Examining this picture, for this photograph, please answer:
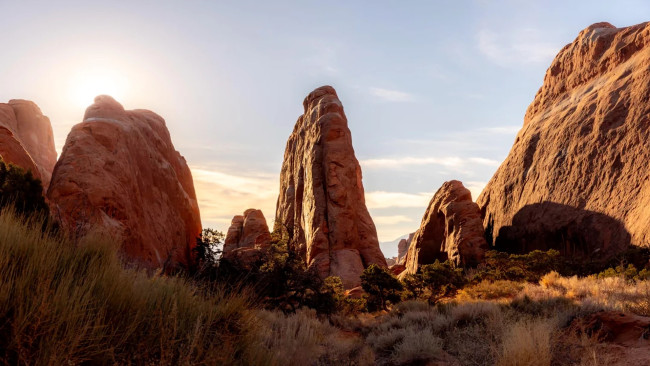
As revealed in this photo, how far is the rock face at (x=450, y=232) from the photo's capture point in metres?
31.5

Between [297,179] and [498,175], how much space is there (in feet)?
69.8

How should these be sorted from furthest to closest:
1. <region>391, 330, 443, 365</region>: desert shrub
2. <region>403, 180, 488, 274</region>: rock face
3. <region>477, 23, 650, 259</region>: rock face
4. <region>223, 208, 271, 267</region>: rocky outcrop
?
<region>223, 208, 271, 267</region>: rocky outcrop < <region>403, 180, 488, 274</region>: rock face < <region>477, 23, 650, 259</region>: rock face < <region>391, 330, 443, 365</region>: desert shrub

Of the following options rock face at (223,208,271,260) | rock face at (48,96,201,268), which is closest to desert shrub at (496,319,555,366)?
rock face at (48,96,201,268)

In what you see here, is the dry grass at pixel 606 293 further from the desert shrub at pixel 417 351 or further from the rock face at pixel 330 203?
the rock face at pixel 330 203

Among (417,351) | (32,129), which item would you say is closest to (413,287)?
(417,351)

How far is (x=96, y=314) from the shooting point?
11.7 feet

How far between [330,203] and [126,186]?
59.5 feet

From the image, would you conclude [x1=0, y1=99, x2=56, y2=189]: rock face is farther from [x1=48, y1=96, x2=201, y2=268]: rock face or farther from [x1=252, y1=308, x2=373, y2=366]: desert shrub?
[x1=252, y1=308, x2=373, y2=366]: desert shrub

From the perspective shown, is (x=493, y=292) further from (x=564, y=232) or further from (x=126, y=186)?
(x=126, y=186)

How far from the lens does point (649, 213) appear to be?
2142cm

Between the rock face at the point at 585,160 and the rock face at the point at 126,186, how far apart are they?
2569 cm

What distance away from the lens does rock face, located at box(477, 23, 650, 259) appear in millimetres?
24500

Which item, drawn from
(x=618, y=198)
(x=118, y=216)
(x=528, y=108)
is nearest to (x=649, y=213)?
(x=618, y=198)

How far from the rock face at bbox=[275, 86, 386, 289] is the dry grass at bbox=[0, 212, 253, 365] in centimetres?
2999
